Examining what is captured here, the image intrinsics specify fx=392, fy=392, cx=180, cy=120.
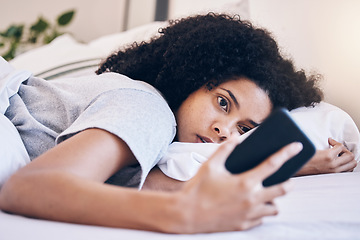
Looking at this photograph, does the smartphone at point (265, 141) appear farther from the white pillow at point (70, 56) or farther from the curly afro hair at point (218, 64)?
the white pillow at point (70, 56)

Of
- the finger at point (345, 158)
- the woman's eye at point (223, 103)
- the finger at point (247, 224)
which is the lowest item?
the finger at point (345, 158)

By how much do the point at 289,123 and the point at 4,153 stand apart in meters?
0.46

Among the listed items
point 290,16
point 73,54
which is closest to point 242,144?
point 290,16

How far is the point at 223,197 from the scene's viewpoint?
43 cm

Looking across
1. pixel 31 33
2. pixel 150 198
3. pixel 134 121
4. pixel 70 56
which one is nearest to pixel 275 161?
pixel 150 198

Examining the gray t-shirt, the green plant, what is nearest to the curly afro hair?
the gray t-shirt

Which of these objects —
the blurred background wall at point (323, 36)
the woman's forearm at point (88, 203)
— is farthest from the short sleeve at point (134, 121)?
the blurred background wall at point (323, 36)

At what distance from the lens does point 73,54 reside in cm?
156

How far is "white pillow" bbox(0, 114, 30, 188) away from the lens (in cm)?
63

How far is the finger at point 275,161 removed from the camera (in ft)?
1.47

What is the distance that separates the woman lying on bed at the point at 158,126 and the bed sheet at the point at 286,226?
0.01 metres

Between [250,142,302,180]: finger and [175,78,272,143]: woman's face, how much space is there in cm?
39

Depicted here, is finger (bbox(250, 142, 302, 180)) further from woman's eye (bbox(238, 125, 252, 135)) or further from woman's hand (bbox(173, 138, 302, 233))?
woman's eye (bbox(238, 125, 252, 135))

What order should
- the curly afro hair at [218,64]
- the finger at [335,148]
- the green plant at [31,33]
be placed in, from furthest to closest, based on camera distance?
the green plant at [31,33] → the curly afro hair at [218,64] → the finger at [335,148]
